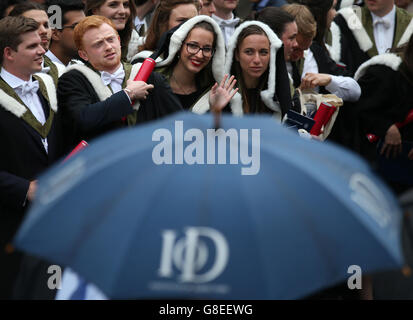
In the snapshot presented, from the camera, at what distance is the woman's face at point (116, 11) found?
6.34 meters

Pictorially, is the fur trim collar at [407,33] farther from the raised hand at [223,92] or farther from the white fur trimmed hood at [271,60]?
the raised hand at [223,92]

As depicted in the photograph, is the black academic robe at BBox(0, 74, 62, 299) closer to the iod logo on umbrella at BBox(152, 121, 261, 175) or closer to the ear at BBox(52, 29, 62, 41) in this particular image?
the ear at BBox(52, 29, 62, 41)

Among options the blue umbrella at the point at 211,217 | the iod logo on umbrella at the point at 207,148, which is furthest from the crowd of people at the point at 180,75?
the iod logo on umbrella at the point at 207,148

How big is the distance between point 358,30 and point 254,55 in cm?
201

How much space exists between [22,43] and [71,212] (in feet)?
8.59

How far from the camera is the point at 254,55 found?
18.1ft

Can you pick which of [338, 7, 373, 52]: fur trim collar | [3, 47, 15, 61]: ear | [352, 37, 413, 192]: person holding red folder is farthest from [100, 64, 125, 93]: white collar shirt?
[338, 7, 373, 52]: fur trim collar

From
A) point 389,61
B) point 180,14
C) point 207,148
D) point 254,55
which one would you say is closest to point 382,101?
point 389,61

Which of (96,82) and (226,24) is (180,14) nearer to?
(226,24)

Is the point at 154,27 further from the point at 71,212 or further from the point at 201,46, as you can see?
the point at 71,212

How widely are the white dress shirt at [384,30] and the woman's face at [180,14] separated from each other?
1.93 m

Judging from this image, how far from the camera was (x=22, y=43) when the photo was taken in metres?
4.80

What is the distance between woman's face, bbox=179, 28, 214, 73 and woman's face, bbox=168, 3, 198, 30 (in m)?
0.70
